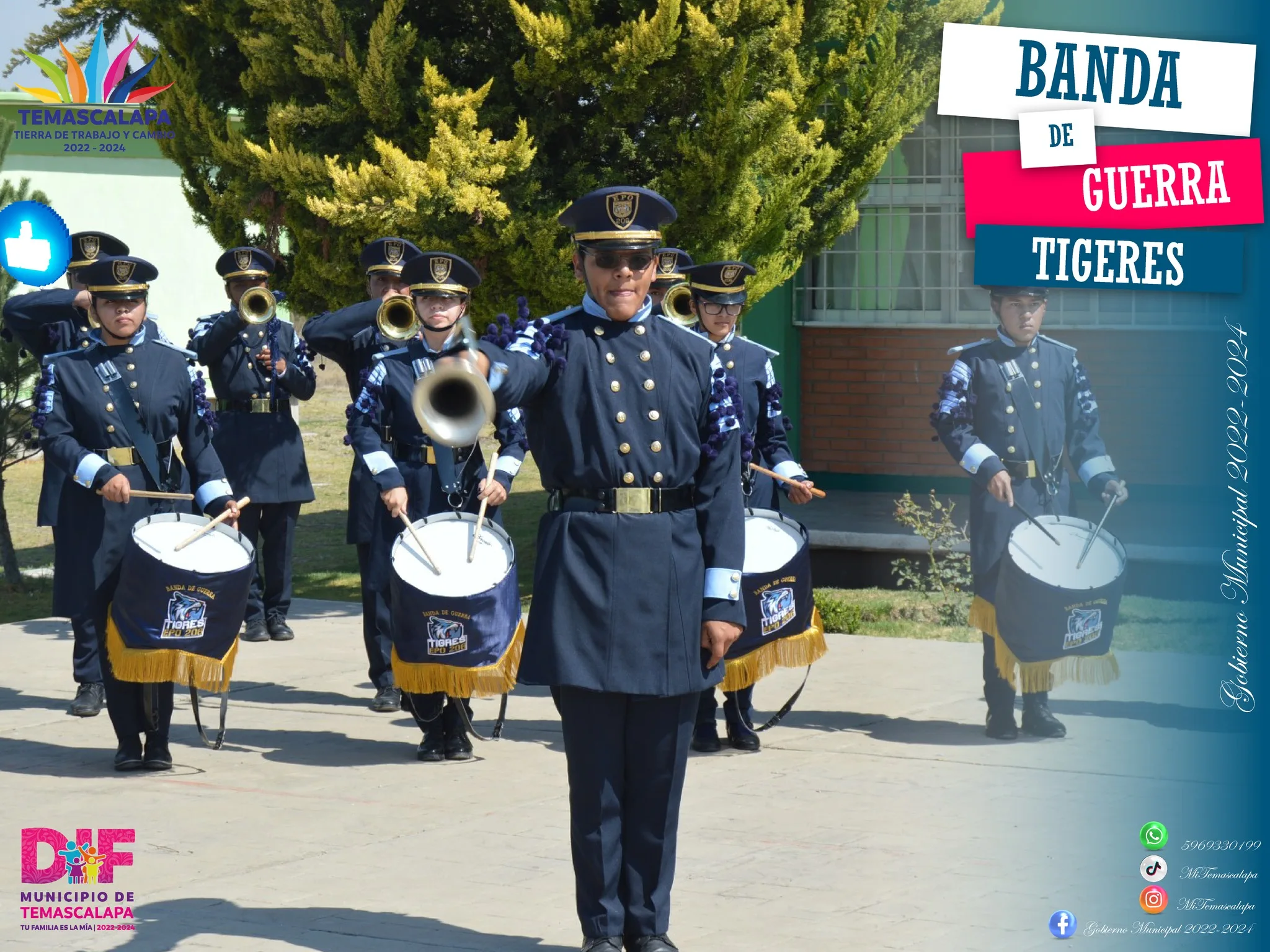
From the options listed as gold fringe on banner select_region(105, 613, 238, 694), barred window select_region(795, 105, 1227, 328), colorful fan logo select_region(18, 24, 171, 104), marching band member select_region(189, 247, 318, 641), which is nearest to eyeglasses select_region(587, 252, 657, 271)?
gold fringe on banner select_region(105, 613, 238, 694)

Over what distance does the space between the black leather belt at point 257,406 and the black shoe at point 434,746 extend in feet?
12.5

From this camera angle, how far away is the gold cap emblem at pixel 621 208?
5.04 m

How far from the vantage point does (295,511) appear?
37.3 feet

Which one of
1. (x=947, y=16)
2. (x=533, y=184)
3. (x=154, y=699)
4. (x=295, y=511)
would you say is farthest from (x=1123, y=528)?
(x=154, y=699)

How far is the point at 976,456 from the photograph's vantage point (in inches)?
303

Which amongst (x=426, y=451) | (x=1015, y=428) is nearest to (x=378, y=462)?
(x=426, y=451)

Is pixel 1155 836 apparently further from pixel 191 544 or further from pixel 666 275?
pixel 191 544

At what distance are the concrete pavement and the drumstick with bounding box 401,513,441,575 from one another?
88 cm

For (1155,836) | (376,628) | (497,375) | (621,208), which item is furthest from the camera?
(376,628)

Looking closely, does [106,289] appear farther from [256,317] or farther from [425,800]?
[425,800]

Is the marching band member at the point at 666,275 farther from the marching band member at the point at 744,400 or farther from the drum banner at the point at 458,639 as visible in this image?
the drum banner at the point at 458,639

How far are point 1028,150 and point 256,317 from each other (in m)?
4.41

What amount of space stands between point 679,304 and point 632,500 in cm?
329

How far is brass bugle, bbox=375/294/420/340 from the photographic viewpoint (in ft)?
26.5
